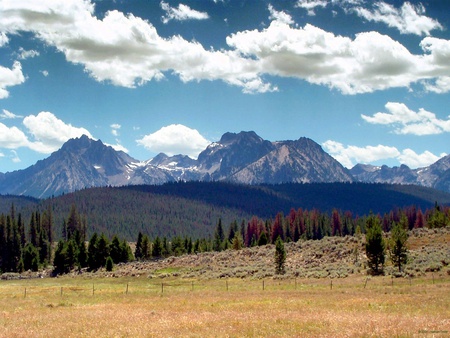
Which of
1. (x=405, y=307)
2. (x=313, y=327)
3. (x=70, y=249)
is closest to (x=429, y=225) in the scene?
(x=70, y=249)

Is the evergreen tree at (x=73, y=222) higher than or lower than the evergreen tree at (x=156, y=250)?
higher

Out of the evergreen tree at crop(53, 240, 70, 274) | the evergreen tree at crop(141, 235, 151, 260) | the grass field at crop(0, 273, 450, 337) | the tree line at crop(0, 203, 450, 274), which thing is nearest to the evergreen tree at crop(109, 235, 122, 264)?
the tree line at crop(0, 203, 450, 274)

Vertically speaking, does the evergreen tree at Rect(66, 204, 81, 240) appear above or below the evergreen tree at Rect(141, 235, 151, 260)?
above

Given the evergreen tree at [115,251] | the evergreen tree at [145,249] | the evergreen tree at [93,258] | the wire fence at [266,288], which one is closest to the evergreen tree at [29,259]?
the evergreen tree at [93,258]

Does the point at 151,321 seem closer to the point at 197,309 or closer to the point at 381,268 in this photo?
the point at 197,309

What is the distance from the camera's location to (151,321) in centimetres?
2894

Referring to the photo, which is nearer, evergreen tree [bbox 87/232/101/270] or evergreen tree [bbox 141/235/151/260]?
evergreen tree [bbox 87/232/101/270]

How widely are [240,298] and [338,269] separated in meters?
37.5

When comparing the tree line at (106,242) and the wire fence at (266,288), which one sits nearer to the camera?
the wire fence at (266,288)

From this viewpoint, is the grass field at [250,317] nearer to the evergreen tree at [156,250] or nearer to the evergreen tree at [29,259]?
the evergreen tree at [29,259]

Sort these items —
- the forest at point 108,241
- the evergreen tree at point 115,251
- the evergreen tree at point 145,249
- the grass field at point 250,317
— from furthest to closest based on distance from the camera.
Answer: the evergreen tree at point 145,249 < the evergreen tree at point 115,251 < the forest at point 108,241 < the grass field at point 250,317

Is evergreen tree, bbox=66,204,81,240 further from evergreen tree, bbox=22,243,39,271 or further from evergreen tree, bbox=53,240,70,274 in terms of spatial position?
evergreen tree, bbox=53,240,70,274

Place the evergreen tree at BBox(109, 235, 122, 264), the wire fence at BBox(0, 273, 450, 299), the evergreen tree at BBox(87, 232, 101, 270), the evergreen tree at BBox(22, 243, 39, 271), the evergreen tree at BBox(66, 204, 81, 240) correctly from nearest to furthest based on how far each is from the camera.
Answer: the wire fence at BBox(0, 273, 450, 299)
the evergreen tree at BBox(87, 232, 101, 270)
the evergreen tree at BBox(22, 243, 39, 271)
the evergreen tree at BBox(109, 235, 122, 264)
the evergreen tree at BBox(66, 204, 81, 240)

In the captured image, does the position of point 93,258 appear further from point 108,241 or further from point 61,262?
point 61,262
